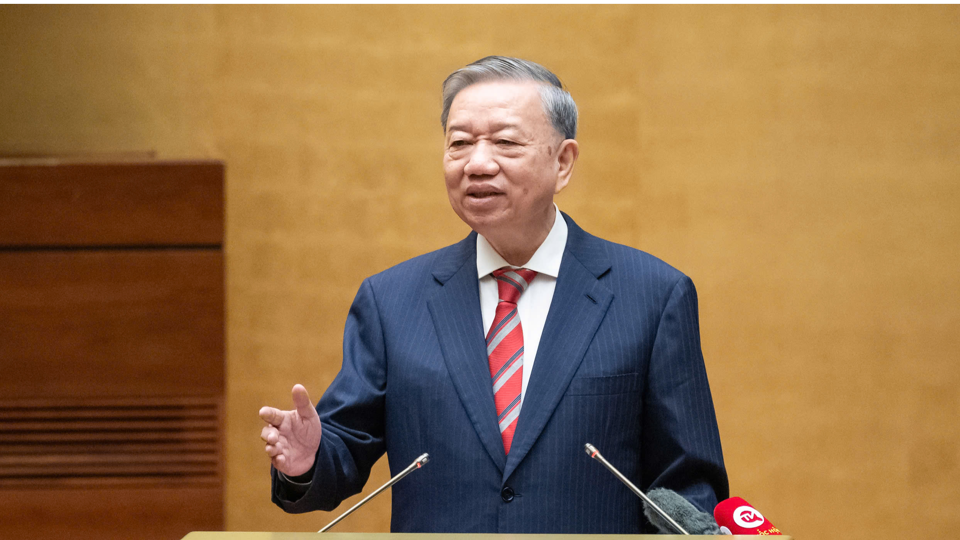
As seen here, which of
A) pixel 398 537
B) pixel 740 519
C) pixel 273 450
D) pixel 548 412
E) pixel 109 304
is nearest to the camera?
pixel 398 537

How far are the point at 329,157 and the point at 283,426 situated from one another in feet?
6.42

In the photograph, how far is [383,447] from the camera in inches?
63.8

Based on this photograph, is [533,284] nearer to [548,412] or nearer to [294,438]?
[548,412]

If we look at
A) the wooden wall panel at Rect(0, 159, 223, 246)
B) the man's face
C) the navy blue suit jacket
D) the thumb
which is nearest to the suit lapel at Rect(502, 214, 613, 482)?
the navy blue suit jacket

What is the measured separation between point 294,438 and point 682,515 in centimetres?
53

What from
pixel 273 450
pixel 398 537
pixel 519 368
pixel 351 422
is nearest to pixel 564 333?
pixel 519 368

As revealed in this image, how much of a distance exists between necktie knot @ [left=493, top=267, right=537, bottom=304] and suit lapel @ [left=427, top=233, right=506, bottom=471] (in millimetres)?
41

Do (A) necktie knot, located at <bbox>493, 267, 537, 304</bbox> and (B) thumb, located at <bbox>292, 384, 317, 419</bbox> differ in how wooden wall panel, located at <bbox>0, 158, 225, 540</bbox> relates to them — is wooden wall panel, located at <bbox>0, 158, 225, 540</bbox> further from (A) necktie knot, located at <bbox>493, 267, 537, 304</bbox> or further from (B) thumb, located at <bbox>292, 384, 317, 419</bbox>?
(B) thumb, located at <bbox>292, 384, 317, 419</bbox>

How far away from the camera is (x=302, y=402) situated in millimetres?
1248

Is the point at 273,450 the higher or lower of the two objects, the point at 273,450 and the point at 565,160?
the lower

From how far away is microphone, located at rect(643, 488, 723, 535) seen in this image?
1.20 meters

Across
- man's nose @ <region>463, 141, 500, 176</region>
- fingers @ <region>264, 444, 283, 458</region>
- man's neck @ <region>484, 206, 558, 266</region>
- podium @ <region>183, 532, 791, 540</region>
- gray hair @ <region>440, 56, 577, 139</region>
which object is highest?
gray hair @ <region>440, 56, 577, 139</region>

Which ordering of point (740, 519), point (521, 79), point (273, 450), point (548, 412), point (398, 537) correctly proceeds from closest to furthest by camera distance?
1. point (398, 537)
2. point (740, 519)
3. point (273, 450)
4. point (548, 412)
5. point (521, 79)

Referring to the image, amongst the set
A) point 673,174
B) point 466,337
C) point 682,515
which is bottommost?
point 682,515
